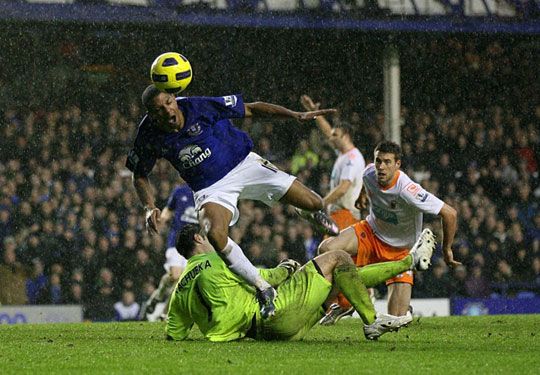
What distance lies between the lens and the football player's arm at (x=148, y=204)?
32.4ft

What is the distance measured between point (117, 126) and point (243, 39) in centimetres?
493

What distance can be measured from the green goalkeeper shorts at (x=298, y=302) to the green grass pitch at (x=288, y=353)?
0.15 meters

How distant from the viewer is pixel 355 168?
15.2m

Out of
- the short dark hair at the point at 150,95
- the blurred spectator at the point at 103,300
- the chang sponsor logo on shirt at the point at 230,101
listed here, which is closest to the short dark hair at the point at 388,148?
the chang sponsor logo on shirt at the point at 230,101

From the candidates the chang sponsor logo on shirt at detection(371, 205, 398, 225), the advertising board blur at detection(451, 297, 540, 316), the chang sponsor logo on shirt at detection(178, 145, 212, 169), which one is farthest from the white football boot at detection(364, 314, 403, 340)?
the advertising board blur at detection(451, 297, 540, 316)

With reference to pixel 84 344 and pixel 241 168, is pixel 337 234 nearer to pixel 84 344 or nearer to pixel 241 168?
pixel 241 168

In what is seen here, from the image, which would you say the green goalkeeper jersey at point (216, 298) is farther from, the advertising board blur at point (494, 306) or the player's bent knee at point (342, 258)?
the advertising board blur at point (494, 306)

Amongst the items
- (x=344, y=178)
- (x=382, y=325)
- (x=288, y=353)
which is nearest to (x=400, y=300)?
(x=382, y=325)

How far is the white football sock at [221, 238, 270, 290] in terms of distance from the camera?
9344 millimetres

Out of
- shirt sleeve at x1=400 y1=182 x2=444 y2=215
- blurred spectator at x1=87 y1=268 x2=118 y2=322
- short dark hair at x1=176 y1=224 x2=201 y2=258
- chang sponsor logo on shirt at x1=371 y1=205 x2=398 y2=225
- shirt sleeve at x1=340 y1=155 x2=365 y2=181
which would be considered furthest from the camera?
blurred spectator at x1=87 y1=268 x2=118 y2=322

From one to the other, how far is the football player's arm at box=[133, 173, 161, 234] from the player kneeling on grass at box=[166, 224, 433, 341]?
299 mm

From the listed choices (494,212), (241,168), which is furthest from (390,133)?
(241,168)

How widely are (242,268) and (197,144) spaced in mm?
1336

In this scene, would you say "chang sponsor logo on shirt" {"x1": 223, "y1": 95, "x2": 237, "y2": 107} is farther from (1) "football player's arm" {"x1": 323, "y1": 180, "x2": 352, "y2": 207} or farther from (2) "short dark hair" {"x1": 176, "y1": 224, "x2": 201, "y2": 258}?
(1) "football player's arm" {"x1": 323, "y1": 180, "x2": 352, "y2": 207}
